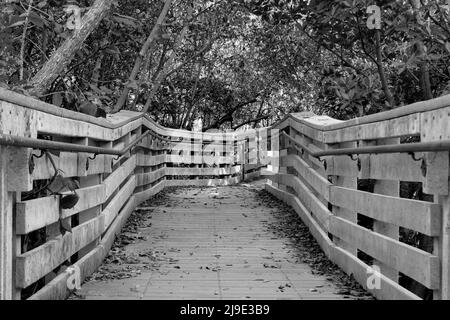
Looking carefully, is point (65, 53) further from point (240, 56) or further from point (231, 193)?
point (240, 56)

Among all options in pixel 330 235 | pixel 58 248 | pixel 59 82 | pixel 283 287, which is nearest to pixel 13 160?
pixel 58 248

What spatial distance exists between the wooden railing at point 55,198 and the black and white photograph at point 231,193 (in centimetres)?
1

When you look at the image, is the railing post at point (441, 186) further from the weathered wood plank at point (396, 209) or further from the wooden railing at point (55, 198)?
the wooden railing at point (55, 198)

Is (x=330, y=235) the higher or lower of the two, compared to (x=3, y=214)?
lower

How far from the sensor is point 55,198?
3533mm

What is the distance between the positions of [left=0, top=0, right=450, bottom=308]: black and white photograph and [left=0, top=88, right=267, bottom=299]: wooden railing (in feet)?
0.05

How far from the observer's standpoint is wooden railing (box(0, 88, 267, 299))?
282 cm

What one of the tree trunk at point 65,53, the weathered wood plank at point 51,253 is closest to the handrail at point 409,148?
the weathered wood plank at point 51,253

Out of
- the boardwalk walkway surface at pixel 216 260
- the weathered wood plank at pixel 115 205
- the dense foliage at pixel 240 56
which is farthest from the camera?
the dense foliage at pixel 240 56

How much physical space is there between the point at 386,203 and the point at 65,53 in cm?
303

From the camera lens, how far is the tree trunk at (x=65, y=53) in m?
5.21

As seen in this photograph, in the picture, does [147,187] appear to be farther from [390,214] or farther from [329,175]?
[390,214]

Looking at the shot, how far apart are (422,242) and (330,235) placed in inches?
30.1

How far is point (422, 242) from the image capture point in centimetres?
527
